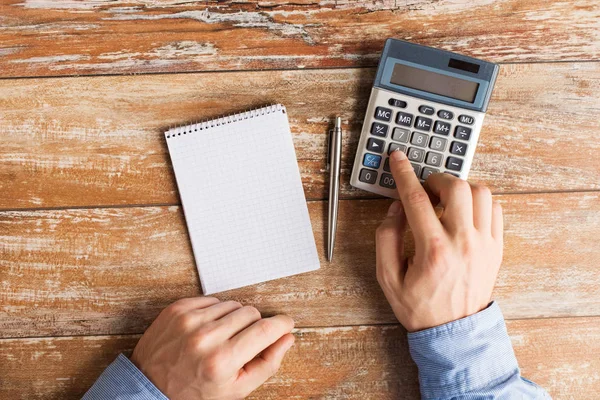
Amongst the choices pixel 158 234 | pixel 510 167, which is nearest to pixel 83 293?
pixel 158 234

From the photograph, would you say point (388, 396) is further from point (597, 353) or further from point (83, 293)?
point (83, 293)

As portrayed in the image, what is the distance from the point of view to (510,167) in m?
0.70

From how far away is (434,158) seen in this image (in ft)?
2.20

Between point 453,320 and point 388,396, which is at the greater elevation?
point 453,320

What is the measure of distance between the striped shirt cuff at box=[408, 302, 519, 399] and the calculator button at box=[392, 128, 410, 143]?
0.76ft

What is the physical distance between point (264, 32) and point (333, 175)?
207 millimetres

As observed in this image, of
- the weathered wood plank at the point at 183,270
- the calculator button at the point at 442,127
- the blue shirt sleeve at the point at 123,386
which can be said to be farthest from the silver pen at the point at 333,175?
the blue shirt sleeve at the point at 123,386

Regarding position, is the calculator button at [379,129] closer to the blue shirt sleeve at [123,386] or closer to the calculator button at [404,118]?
the calculator button at [404,118]

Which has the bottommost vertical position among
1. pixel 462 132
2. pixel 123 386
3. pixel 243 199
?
pixel 123 386

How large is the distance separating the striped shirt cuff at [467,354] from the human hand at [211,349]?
179mm

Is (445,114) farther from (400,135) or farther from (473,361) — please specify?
(473,361)

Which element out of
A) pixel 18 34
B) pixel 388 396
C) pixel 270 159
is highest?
pixel 18 34

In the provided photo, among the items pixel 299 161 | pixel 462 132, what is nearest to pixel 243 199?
pixel 299 161

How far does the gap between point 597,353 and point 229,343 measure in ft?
1.61
